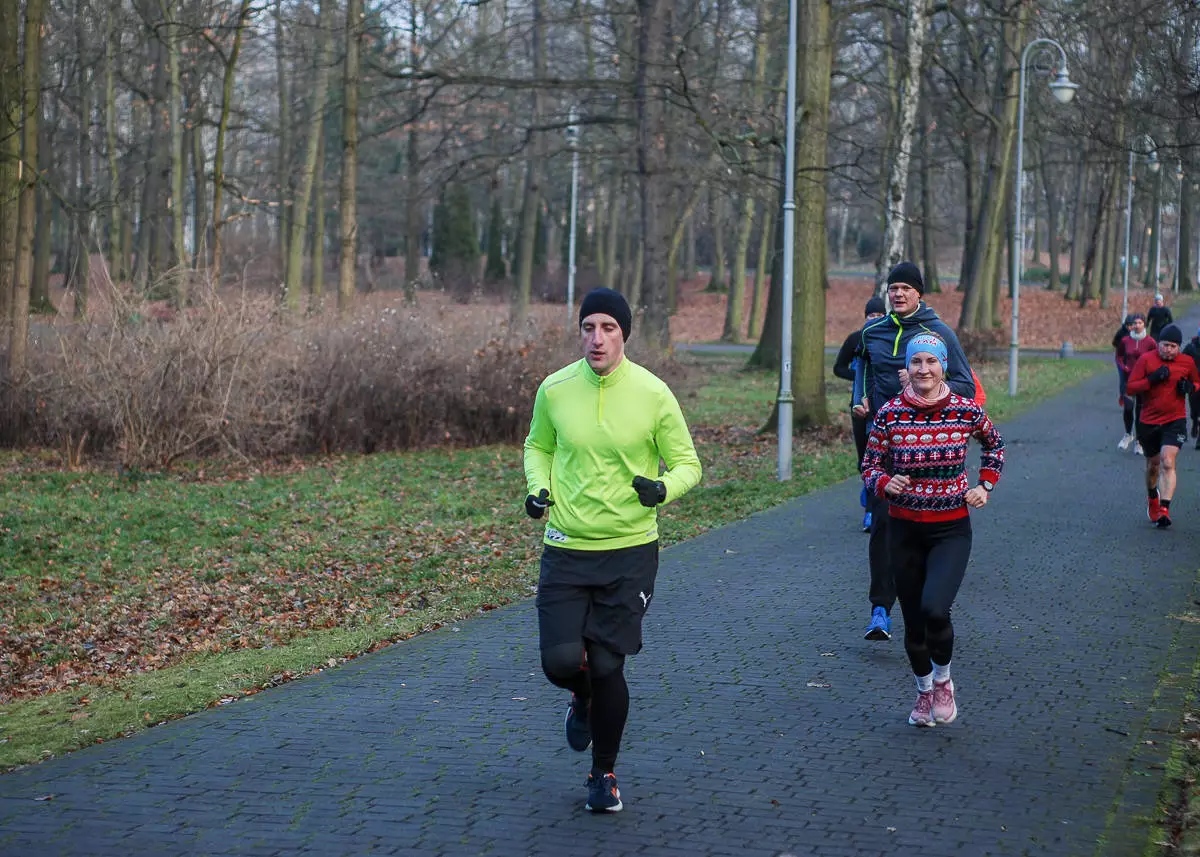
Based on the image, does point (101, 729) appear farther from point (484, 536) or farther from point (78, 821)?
point (484, 536)

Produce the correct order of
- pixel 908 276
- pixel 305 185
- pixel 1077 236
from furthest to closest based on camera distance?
1. pixel 1077 236
2. pixel 305 185
3. pixel 908 276

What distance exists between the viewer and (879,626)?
320 inches

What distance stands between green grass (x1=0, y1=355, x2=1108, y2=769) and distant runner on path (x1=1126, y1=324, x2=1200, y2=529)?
3642mm

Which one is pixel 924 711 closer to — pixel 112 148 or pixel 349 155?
pixel 349 155

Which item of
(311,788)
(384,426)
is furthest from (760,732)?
(384,426)

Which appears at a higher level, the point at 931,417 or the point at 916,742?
the point at 931,417

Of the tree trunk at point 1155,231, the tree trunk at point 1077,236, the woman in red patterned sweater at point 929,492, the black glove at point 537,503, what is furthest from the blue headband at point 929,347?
the tree trunk at point 1077,236

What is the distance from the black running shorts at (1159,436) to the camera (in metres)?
12.9

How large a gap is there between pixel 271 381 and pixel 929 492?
12.8 meters

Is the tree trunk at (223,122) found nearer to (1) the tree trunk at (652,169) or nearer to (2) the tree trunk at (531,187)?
(1) the tree trunk at (652,169)

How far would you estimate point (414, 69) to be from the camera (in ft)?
76.3

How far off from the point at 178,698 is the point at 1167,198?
160 ft

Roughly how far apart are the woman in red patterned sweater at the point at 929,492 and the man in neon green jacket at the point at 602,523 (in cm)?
145

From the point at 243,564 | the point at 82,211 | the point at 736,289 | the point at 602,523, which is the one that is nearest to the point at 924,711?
the point at 602,523
